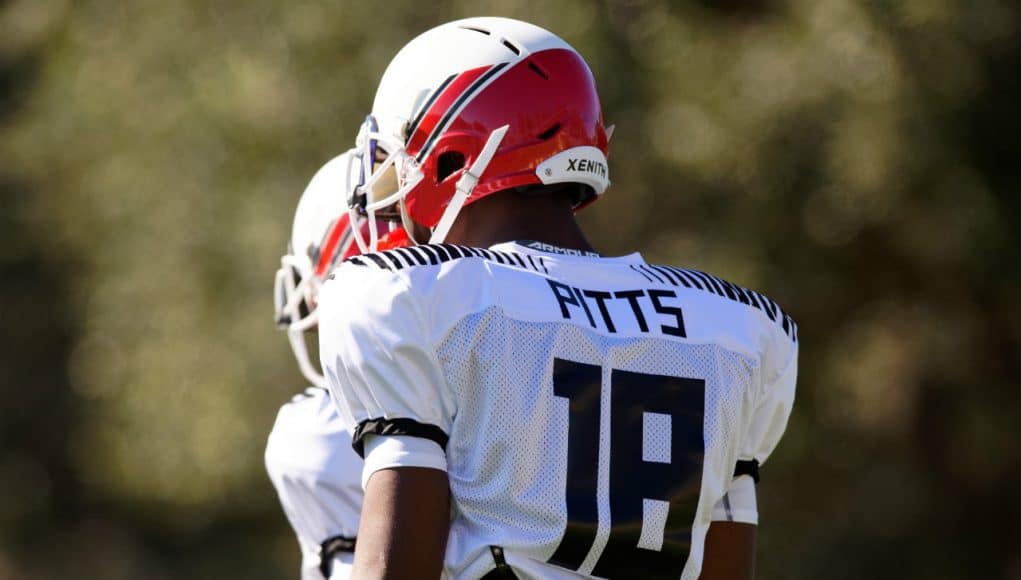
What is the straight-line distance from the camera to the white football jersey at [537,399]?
204 centimetres

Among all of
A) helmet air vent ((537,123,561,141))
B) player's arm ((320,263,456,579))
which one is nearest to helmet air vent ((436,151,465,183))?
helmet air vent ((537,123,561,141))

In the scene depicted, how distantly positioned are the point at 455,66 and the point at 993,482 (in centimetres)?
621

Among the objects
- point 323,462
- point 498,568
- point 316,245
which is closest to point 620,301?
point 498,568

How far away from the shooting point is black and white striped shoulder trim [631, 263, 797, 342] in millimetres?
2268

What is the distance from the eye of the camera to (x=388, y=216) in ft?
8.65

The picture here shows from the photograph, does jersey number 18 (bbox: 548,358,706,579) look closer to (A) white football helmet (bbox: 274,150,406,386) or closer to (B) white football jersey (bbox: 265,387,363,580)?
(B) white football jersey (bbox: 265,387,363,580)

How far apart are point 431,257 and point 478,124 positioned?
0.37m

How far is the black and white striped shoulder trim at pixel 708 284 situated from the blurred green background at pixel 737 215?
4.90 m

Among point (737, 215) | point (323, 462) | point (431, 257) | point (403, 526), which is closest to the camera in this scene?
point (403, 526)

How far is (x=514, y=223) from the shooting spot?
2.33 metres

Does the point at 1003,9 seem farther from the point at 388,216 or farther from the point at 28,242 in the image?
the point at 28,242

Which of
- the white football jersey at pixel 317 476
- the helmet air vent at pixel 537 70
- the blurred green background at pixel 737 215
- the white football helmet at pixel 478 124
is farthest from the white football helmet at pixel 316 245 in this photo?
the blurred green background at pixel 737 215

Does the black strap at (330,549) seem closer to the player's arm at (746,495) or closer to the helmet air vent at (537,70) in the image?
the player's arm at (746,495)

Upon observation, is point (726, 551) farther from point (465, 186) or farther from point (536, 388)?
point (465, 186)
